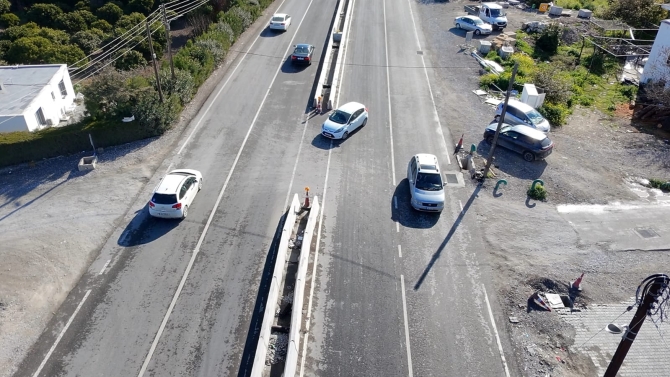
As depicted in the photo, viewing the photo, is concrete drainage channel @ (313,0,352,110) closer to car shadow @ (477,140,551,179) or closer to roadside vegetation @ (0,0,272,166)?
roadside vegetation @ (0,0,272,166)

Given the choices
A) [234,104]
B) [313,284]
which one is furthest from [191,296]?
[234,104]

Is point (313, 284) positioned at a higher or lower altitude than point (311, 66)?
lower

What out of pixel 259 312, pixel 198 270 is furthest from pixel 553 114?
pixel 198 270

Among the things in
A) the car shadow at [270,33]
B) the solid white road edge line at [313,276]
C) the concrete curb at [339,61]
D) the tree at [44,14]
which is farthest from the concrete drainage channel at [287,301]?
the tree at [44,14]

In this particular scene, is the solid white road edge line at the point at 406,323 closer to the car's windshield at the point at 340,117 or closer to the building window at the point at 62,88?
the car's windshield at the point at 340,117

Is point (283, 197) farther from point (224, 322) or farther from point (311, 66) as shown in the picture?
point (311, 66)

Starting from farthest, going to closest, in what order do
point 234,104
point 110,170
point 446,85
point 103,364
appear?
1. point 446,85
2. point 234,104
3. point 110,170
4. point 103,364
